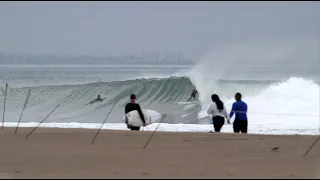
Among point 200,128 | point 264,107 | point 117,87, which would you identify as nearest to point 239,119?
point 200,128

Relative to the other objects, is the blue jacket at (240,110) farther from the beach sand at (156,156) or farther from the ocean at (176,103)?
the ocean at (176,103)

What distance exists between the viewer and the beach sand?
8289 mm

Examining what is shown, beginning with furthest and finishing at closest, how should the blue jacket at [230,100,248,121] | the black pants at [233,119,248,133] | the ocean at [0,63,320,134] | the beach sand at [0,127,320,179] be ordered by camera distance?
the ocean at [0,63,320,134]
the black pants at [233,119,248,133]
the blue jacket at [230,100,248,121]
the beach sand at [0,127,320,179]

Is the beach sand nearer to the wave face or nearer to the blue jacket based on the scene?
the blue jacket

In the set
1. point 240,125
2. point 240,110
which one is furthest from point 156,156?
point 240,125

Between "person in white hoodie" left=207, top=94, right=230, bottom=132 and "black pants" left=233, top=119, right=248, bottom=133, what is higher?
"person in white hoodie" left=207, top=94, right=230, bottom=132

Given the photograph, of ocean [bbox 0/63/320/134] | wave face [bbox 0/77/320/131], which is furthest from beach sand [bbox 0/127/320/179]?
wave face [bbox 0/77/320/131]

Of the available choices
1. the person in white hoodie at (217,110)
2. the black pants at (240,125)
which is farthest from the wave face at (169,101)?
the person in white hoodie at (217,110)

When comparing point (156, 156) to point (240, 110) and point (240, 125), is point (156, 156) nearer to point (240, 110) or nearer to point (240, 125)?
point (240, 110)

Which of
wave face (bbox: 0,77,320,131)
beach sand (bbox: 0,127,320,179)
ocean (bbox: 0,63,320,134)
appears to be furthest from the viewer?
wave face (bbox: 0,77,320,131)

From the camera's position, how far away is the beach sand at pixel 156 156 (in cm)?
829

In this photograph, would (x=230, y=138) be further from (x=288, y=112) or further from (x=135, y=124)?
(x=288, y=112)

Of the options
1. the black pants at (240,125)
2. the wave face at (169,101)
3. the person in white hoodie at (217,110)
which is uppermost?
the person in white hoodie at (217,110)

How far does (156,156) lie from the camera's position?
9.75 meters
